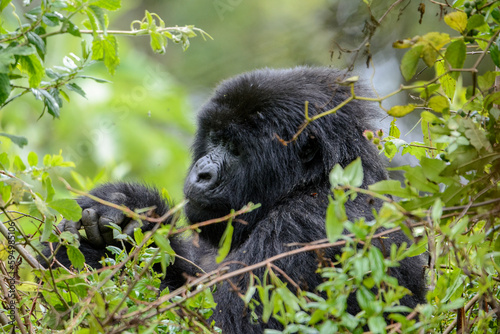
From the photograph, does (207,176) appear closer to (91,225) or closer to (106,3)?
(91,225)

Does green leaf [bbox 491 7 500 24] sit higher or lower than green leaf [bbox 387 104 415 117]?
higher

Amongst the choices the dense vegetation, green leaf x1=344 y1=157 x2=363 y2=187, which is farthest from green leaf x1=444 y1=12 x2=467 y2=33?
green leaf x1=344 y1=157 x2=363 y2=187

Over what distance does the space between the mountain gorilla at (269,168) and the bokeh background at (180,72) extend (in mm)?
1949

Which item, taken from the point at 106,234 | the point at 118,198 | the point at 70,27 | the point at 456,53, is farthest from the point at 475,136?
the point at 118,198

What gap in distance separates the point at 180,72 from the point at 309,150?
856cm

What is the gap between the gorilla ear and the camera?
2973 millimetres

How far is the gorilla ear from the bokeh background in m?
2.41

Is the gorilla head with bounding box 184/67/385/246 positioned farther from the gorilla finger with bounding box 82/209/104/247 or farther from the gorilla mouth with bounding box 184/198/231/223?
the gorilla finger with bounding box 82/209/104/247

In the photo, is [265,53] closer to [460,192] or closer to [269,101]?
[269,101]

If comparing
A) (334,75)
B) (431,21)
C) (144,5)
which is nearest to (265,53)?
(431,21)

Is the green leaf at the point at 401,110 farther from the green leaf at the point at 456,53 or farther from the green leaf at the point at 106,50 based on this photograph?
the green leaf at the point at 106,50

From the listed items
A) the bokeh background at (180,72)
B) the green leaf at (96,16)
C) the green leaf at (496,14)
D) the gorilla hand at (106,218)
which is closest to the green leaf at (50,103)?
the green leaf at (96,16)

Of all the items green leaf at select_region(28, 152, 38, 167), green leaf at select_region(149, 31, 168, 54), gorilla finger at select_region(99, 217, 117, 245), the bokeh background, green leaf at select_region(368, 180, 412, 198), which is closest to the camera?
green leaf at select_region(368, 180, 412, 198)

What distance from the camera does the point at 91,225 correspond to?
3.17 m
